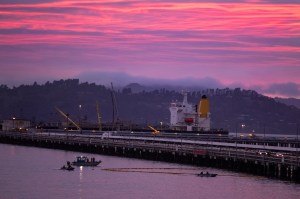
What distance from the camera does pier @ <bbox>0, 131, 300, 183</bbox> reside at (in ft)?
351

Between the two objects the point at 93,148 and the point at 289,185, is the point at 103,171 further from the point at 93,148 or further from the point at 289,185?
the point at 93,148

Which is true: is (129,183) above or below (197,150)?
below

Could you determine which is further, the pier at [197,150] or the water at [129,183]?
the pier at [197,150]

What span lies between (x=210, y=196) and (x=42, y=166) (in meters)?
33.9

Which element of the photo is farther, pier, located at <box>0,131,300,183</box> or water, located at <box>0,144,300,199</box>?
pier, located at <box>0,131,300,183</box>

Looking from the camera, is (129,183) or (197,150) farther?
(197,150)

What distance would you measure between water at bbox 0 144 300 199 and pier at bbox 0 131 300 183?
210 centimetres

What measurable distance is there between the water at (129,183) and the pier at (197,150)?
2.10 m

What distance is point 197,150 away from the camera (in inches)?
4929

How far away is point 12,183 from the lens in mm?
98000

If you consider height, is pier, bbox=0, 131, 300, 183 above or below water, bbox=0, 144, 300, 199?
above

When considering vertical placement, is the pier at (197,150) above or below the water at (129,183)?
above

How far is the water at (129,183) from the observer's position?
296 feet

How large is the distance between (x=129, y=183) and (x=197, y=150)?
26342 millimetres
